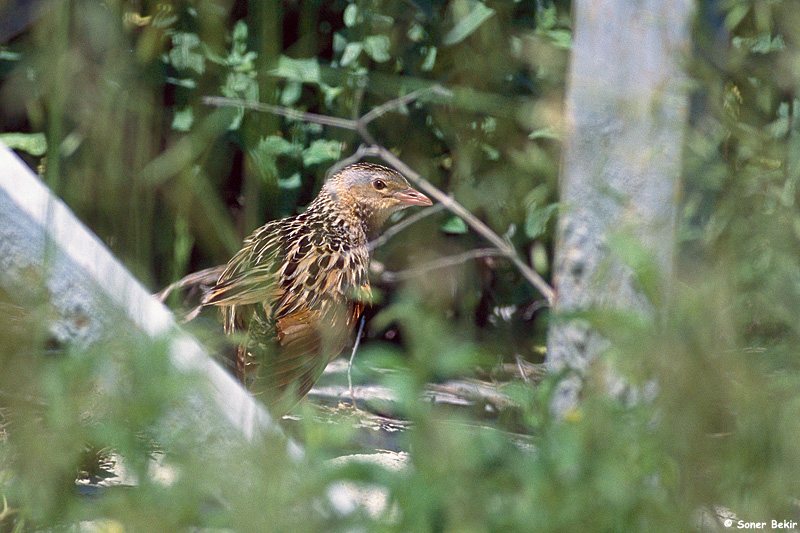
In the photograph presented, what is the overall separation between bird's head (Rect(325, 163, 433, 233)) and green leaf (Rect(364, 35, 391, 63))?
1.51ft

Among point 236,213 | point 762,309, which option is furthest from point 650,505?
point 236,213

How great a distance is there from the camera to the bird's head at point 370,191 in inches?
122

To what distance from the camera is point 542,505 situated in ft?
2.93

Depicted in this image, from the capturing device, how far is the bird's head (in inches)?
122

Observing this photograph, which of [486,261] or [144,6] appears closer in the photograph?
[144,6]

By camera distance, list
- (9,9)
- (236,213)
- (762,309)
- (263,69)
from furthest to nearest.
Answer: (236,213), (9,9), (263,69), (762,309)

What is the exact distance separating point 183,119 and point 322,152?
54 centimetres

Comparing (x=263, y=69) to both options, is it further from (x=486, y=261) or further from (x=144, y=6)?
(x=486, y=261)

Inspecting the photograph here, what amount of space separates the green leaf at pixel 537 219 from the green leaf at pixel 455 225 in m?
0.36

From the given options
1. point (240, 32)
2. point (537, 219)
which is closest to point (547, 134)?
point (537, 219)

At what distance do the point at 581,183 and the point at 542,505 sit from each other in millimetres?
1369

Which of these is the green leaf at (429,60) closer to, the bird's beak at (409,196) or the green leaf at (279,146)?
the bird's beak at (409,196)

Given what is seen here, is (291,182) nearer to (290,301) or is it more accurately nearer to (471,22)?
(290,301)

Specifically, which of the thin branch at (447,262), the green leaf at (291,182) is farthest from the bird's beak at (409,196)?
the green leaf at (291,182)
